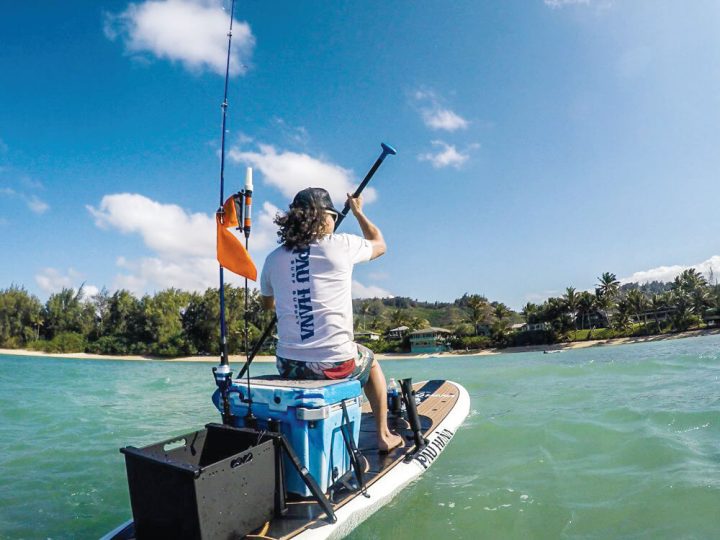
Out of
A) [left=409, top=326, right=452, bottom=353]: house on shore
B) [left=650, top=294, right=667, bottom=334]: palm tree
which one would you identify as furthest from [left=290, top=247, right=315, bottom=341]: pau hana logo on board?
[left=650, top=294, right=667, bottom=334]: palm tree

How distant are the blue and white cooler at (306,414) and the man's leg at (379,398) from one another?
1.07ft

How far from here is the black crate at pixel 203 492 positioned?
203 centimetres

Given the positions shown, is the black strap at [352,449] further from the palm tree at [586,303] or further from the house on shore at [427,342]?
the palm tree at [586,303]

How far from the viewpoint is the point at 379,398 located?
347cm

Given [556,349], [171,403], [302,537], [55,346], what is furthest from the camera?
[55,346]

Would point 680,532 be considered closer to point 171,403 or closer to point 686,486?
→ point 686,486

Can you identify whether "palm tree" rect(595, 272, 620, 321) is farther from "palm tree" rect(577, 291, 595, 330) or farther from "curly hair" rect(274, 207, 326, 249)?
"curly hair" rect(274, 207, 326, 249)

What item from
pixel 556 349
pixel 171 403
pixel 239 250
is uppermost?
pixel 239 250

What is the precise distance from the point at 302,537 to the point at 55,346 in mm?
79802

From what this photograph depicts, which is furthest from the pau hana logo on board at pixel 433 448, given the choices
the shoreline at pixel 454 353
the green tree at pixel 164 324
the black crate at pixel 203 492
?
the green tree at pixel 164 324

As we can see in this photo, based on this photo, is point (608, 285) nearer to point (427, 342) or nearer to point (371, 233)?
point (427, 342)

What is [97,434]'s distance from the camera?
729 cm

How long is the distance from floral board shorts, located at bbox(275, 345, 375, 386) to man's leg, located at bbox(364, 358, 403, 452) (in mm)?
156

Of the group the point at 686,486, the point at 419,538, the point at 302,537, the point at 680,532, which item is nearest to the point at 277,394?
the point at 302,537
